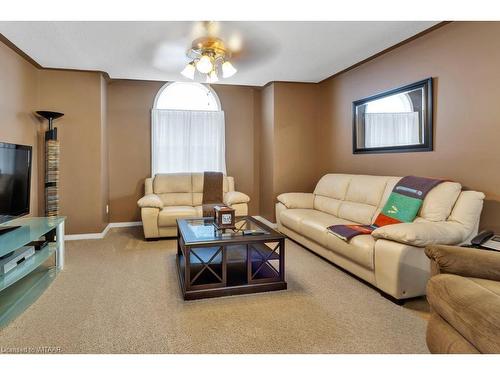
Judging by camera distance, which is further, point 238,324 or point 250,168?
point 250,168

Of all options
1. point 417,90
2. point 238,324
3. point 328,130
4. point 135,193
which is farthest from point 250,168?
point 238,324

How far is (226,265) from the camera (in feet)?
8.51

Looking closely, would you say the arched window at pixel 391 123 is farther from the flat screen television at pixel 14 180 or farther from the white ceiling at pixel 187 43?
the flat screen television at pixel 14 180

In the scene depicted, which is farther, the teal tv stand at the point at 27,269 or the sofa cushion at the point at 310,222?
the sofa cushion at the point at 310,222

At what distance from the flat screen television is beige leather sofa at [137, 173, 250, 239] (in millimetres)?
1461

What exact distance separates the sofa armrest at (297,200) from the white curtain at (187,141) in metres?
1.52

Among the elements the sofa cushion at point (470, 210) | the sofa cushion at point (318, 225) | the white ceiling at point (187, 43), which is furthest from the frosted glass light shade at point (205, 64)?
the sofa cushion at point (470, 210)

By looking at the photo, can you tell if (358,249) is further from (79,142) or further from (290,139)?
(79,142)

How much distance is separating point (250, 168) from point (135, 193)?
80.9 inches

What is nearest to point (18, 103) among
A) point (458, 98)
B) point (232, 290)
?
point (232, 290)

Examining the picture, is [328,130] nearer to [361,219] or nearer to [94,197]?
[361,219]

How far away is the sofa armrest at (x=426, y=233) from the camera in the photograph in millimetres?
2230

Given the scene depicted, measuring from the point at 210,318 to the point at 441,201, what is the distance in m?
2.12

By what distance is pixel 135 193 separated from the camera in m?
5.18
